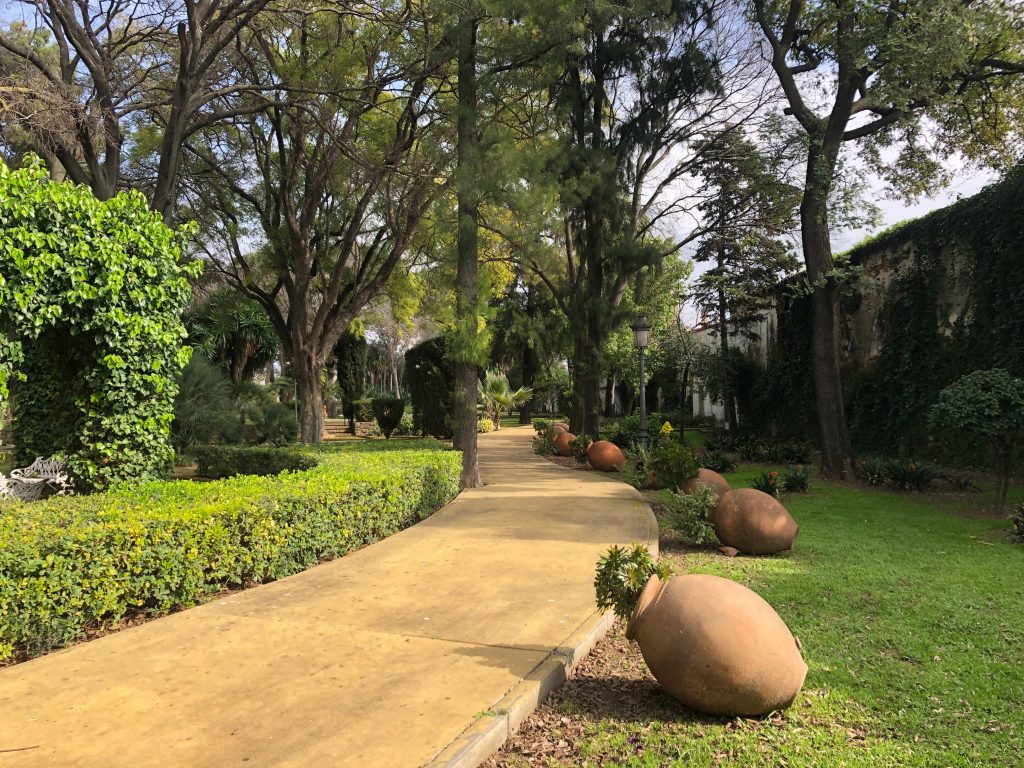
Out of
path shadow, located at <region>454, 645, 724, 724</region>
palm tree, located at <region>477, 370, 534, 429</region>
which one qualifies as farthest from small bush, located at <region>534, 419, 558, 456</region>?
path shadow, located at <region>454, 645, 724, 724</region>

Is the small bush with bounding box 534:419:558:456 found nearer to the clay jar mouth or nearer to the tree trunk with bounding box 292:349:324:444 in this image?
the tree trunk with bounding box 292:349:324:444

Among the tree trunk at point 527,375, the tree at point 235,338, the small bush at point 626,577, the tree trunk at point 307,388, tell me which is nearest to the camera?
the small bush at point 626,577

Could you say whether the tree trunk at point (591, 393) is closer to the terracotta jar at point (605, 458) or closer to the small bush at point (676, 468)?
the terracotta jar at point (605, 458)

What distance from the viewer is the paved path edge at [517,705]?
107 inches

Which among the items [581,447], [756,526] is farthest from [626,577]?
[581,447]

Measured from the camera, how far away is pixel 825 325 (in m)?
13.0

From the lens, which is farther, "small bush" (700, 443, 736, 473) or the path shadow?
"small bush" (700, 443, 736, 473)

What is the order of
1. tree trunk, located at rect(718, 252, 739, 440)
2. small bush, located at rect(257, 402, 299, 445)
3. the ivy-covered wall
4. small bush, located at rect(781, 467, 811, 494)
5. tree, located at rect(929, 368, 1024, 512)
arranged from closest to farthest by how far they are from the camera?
tree, located at rect(929, 368, 1024, 512), small bush, located at rect(781, 467, 811, 494), the ivy-covered wall, small bush, located at rect(257, 402, 299, 445), tree trunk, located at rect(718, 252, 739, 440)

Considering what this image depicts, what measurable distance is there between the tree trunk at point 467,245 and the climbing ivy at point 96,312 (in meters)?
3.88

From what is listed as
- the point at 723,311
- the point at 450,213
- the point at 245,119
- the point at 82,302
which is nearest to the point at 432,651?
the point at 82,302

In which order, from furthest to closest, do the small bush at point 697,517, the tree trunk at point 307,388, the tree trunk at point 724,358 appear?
1. the tree trunk at point 724,358
2. the tree trunk at point 307,388
3. the small bush at point 697,517

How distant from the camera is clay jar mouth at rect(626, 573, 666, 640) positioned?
11.0 ft

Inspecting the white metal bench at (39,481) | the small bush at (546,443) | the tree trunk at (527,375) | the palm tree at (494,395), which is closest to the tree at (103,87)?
the white metal bench at (39,481)

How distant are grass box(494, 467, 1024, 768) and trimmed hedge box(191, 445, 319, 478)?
597 centimetres
